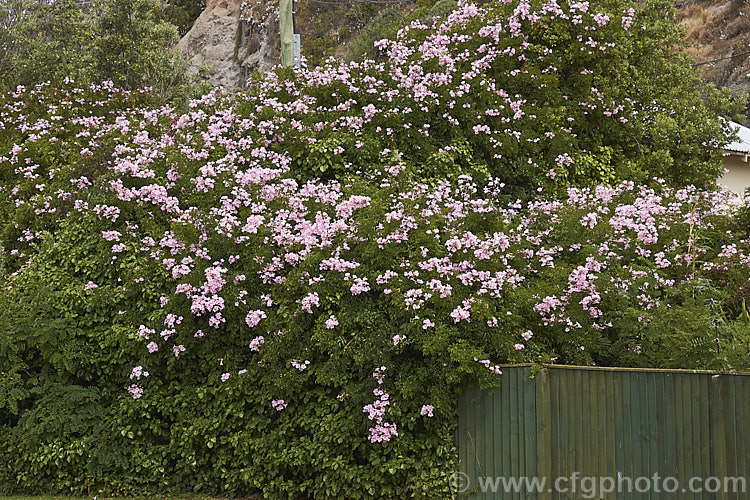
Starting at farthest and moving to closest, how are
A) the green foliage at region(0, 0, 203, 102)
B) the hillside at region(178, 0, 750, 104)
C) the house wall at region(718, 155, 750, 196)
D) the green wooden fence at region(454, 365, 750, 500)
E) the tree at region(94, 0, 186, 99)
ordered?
the hillside at region(178, 0, 750, 104) < the house wall at region(718, 155, 750, 196) < the tree at region(94, 0, 186, 99) < the green foliage at region(0, 0, 203, 102) < the green wooden fence at region(454, 365, 750, 500)

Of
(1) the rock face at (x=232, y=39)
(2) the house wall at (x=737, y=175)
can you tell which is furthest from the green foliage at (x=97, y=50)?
(1) the rock face at (x=232, y=39)

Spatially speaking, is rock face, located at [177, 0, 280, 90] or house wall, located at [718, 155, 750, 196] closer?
house wall, located at [718, 155, 750, 196]

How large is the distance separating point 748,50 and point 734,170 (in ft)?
47.6

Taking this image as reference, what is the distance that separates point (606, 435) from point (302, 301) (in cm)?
279

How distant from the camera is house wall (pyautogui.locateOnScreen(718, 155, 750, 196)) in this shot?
19375 millimetres

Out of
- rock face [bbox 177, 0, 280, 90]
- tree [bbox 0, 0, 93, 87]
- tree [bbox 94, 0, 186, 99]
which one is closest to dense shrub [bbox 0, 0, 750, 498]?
tree [bbox 0, 0, 93, 87]

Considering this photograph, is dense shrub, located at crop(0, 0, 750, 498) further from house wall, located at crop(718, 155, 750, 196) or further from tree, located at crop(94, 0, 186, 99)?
house wall, located at crop(718, 155, 750, 196)

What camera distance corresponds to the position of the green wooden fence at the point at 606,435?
231 inches

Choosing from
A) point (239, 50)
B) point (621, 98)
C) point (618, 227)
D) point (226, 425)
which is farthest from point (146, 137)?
point (239, 50)

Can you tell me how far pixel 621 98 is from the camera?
1235cm

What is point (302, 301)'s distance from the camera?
7.28 metres

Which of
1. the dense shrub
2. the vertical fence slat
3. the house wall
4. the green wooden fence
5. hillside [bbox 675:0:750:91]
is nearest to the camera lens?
the green wooden fence

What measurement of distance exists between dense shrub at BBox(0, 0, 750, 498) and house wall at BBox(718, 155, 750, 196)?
420 inches

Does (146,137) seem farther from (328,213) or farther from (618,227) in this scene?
(618,227)
